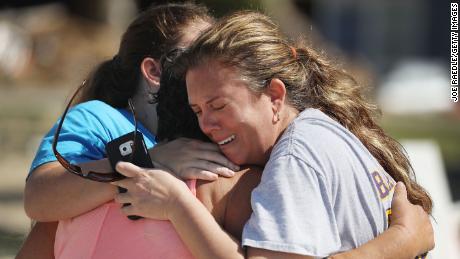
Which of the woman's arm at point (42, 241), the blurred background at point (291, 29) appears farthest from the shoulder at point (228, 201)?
the blurred background at point (291, 29)

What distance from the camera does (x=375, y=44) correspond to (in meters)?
22.2

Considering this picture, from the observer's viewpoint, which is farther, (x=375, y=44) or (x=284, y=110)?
(x=375, y=44)

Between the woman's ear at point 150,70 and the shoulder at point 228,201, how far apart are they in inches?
28.6

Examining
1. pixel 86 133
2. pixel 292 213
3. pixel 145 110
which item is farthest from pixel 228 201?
pixel 145 110

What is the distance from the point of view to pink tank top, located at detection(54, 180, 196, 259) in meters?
2.28

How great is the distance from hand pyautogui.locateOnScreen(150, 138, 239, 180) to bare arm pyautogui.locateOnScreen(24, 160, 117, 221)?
16cm

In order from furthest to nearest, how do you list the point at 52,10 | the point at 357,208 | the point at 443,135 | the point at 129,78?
1. the point at 52,10
2. the point at 443,135
3. the point at 129,78
4. the point at 357,208

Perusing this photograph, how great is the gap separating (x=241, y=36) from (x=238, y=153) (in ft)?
0.99

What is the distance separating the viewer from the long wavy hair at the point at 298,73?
2.32 m

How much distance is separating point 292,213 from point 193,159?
34 cm

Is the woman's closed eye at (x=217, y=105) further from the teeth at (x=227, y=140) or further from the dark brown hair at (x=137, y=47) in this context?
the dark brown hair at (x=137, y=47)

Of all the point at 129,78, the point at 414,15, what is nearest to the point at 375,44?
the point at 414,15

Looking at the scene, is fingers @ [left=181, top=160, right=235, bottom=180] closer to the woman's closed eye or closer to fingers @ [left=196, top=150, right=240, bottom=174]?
fingers @ [left=196, top=150, right=240, bottom=174]

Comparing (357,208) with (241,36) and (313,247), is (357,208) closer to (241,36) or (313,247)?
(313,247)
